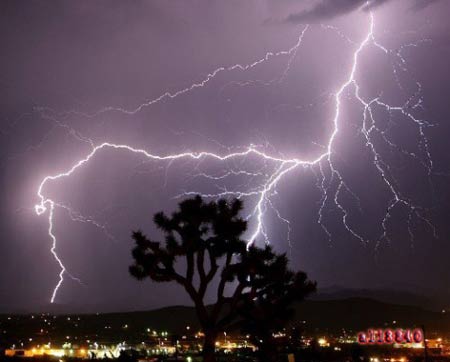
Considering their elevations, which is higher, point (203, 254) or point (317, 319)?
point (203, 254)

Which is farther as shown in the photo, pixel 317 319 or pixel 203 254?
pixel 317 319

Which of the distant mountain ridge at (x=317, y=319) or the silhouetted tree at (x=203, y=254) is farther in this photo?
the distant mountain ridge at (x=317, y=319)

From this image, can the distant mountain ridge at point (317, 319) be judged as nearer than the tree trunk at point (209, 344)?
No

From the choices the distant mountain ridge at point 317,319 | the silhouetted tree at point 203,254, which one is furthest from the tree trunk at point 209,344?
the distant mountain ridge at point 317,319

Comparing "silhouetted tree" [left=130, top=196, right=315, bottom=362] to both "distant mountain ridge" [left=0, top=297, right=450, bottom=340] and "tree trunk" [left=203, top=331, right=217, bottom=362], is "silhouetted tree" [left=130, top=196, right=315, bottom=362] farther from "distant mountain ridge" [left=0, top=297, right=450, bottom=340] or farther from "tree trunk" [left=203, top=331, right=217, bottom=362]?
"distant mountain ridge" [left=0, top=297, right=450, bottom=340]

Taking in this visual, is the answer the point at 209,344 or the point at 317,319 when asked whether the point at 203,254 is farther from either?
the point at 317,319

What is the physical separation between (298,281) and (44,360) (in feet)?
A: 33.9

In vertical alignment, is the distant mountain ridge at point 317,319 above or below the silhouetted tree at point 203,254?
below

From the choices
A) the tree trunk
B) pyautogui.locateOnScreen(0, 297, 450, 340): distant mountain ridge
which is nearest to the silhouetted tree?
the tree trunk

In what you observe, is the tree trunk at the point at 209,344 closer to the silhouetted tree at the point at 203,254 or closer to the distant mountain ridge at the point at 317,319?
the silhouetted tree at the point at 203,254

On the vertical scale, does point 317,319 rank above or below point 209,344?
below

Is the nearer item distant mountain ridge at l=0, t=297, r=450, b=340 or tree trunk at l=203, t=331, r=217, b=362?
tree trunk at l=203, t=331, r=217, b=362

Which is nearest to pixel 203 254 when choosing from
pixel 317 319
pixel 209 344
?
pixel 209 344

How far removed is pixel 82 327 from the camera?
74438 millimetres
